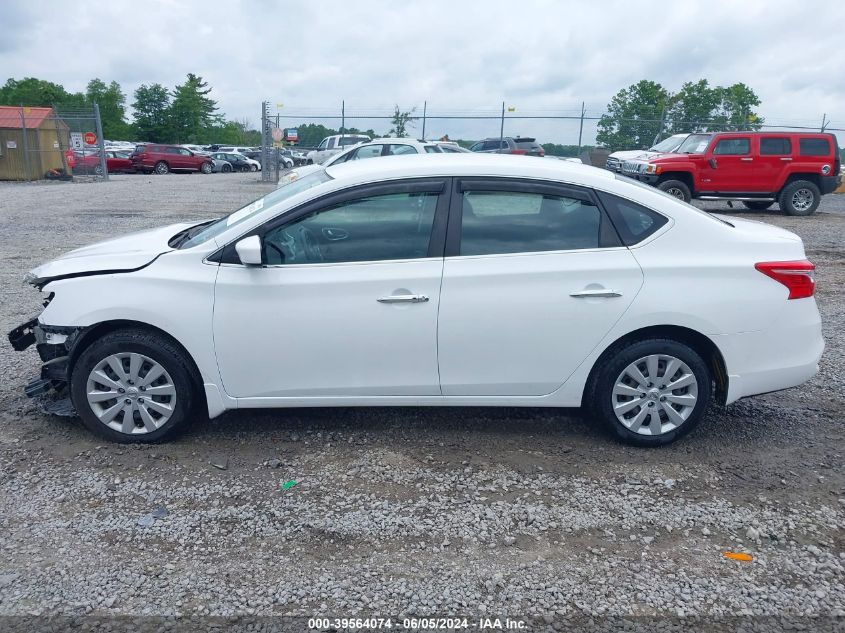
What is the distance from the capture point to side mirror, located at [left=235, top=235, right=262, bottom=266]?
12.9ft

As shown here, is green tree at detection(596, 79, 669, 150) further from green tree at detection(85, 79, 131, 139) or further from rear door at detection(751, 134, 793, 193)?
green tree at detection(85, 79, 131, 139)

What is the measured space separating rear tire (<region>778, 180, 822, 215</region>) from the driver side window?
51.8ft

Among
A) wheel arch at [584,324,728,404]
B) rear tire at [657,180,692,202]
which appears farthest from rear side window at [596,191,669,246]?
rear tire at [657,180,692,202]

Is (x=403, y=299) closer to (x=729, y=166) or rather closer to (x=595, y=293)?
(x=595, y=293)

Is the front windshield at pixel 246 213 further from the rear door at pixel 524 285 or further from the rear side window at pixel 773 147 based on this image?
the rear side window at pixel 773 147

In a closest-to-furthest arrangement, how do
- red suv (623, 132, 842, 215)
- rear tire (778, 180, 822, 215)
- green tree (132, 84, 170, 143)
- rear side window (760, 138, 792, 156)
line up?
red suv (623, 132, 842, 215)
rear side window (760, 138, 792, 156)
rear tire (778, 180, 822, 215)
green tree (132, 84, 170, 143)

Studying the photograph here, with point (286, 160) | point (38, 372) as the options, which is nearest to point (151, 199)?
point (38, 372)

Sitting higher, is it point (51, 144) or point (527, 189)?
point (527, 189)

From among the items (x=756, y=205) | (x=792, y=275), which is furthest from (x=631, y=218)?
(x=756, y=205)

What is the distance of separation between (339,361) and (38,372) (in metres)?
2.75

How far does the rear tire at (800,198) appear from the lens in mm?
17109

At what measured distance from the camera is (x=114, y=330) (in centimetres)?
414

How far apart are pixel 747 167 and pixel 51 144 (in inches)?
955

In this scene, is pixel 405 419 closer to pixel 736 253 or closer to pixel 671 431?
pixel 671 431
